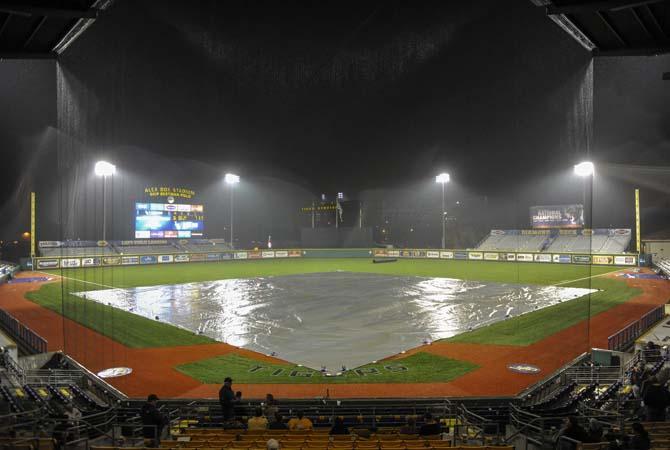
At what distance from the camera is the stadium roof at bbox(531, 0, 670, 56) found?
410 inches

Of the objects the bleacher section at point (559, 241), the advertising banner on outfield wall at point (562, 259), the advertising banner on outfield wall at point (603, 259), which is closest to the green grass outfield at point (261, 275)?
the advertising banner on outfield wall at point (603, 259)

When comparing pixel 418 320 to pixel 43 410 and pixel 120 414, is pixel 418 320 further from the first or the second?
pixel 43 410

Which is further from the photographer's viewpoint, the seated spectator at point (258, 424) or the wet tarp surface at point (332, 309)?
the wet tarp surface at point (332, 309)

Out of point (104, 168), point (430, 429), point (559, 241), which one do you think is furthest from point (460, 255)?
point (430, 429)

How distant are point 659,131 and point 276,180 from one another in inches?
2298

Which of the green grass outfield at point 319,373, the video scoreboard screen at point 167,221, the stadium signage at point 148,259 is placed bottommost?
the green grass outfield at point 319,373

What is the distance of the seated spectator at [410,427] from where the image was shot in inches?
326

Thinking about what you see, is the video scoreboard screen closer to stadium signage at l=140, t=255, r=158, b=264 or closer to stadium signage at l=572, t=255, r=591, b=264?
stadium signage at l=140, t=255, r=158, b=264

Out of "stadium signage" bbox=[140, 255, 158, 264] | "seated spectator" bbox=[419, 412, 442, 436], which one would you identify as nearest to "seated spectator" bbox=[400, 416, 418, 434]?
"seated spectator" bbox=[419, 412, 442, 436]

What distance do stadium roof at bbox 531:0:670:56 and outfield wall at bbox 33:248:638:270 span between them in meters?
41.2

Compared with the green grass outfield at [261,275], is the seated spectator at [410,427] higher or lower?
higher

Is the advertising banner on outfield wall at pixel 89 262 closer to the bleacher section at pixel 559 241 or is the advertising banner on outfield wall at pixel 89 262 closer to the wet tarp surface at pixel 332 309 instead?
the wet tarp surface at pixel 332 309

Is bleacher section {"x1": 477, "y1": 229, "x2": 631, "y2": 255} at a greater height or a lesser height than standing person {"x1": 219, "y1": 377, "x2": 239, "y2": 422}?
greater

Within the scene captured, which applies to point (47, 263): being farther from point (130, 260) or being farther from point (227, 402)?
point (227, 402)
